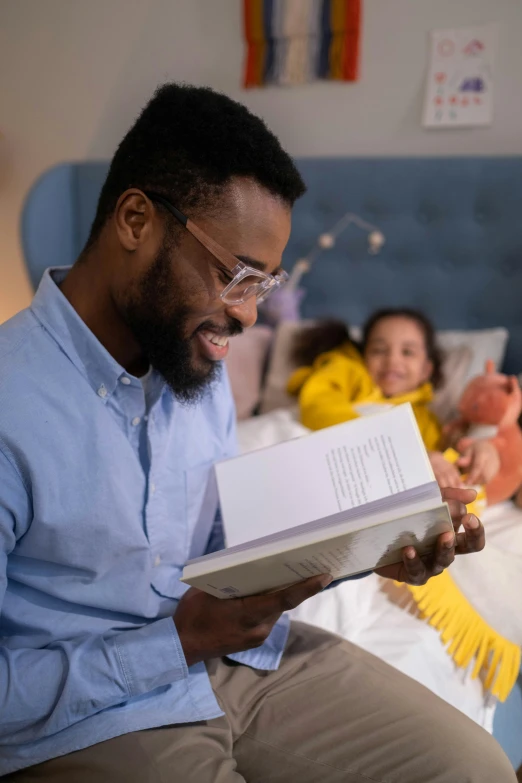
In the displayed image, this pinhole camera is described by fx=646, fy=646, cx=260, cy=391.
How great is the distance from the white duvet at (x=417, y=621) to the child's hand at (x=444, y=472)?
15cm

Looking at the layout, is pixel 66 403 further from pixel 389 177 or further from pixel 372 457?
pixel 389 177

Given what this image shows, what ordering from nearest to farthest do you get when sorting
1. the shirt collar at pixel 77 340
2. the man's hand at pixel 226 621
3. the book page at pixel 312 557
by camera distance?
the book page at pixel 312 557 → the man's hand at pixel 226 621 → the shirt collar at pixel 77 340

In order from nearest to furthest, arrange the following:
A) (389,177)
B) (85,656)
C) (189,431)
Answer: (85,656), (189,431), (389,177)

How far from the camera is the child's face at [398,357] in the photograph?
1.91 metres

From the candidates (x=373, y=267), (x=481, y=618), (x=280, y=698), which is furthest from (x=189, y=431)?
(x=373, y=267)

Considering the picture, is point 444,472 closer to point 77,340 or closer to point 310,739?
point 310,739

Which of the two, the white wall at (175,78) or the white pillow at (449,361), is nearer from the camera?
the white pillow at (449,361)

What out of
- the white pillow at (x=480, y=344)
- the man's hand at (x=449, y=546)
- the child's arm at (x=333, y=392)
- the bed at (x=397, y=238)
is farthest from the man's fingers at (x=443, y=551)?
the white pillow at (x=480, y=344)

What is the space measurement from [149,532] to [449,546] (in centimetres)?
41

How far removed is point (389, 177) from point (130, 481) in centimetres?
163

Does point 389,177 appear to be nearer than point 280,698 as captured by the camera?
No

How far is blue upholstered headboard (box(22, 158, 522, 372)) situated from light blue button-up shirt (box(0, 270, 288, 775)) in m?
1.47

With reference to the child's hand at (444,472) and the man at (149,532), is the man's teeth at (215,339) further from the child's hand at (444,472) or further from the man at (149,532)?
the child's hand at (444,472)

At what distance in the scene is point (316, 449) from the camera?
978mm
